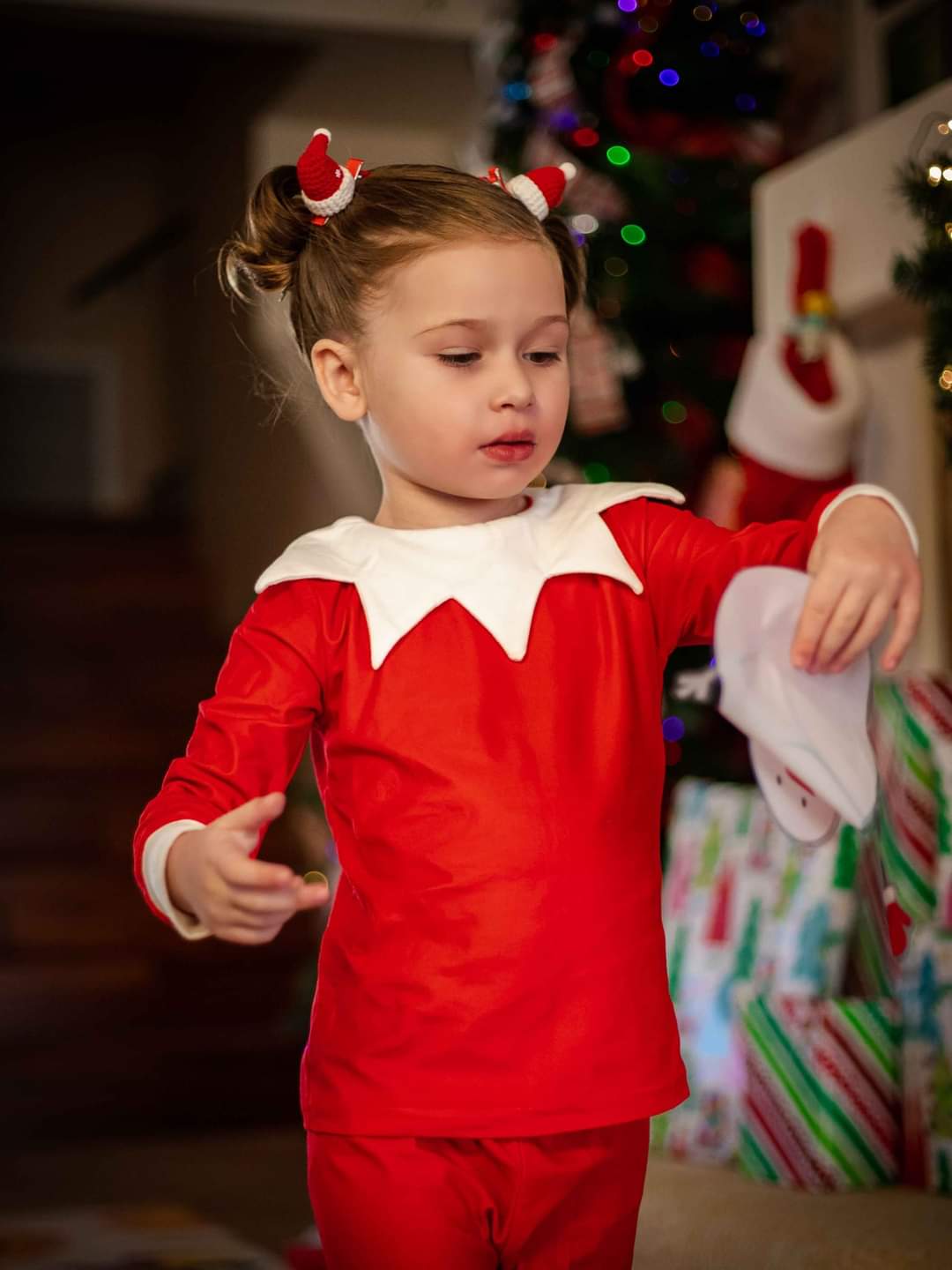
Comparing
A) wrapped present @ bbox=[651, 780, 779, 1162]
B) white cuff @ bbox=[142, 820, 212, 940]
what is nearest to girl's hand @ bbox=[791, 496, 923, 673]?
white cuff @ bbox=[142, 820, 212, 940]

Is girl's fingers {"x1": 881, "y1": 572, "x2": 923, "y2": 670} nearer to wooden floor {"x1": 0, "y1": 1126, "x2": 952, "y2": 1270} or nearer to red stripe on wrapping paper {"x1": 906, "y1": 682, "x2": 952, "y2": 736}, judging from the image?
wooden floor {"x1": 0, "y1": 1126, "x2": 952, "y2": 1270}

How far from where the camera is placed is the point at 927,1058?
205 cm

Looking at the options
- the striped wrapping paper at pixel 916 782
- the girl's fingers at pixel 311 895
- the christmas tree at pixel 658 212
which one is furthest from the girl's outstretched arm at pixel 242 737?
the christmas tree at pixel 658 212

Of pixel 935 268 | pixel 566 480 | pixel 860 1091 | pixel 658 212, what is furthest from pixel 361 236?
pixel 658 212

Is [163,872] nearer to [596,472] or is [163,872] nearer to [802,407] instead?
[802,407]

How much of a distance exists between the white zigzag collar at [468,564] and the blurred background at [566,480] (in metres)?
0.27

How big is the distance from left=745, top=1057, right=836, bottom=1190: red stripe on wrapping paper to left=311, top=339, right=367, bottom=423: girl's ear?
4.09 feet

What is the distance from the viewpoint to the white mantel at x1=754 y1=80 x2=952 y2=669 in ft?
8.53

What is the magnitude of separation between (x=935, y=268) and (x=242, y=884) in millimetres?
1407

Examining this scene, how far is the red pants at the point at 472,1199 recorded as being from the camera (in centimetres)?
115

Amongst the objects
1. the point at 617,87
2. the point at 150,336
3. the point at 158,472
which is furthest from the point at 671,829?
the point at 150,336

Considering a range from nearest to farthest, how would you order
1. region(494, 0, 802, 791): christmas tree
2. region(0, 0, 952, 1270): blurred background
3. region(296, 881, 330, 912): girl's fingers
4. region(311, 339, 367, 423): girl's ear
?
region(296, 881, 330, 912): girl's fingers → region(311, 339, 367, 423): girl's ear → region(0, 0, 952, 1270): blurred background → region(494, 0, 802, 791): christmas tree

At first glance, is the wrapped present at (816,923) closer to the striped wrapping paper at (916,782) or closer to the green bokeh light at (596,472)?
the striped wrapping paper at (916,782)

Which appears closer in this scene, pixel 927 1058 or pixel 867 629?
pixel 867 629
